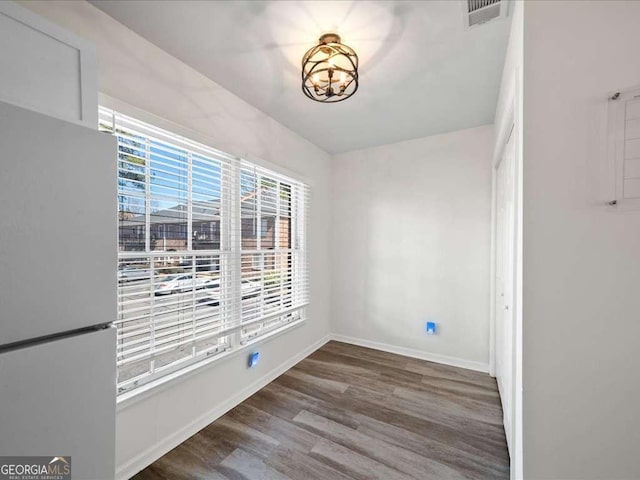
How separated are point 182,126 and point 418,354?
3327 millimetres

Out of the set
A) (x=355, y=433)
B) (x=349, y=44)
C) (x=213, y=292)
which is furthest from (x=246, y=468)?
(x=349, y=44)

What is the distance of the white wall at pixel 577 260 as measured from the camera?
0.98m

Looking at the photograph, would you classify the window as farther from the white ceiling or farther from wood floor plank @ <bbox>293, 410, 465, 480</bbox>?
wood floor plank @ <bbox>293, 410, 465, 480</bbox>

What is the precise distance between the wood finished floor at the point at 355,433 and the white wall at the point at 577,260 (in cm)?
82

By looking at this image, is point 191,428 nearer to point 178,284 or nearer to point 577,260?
point 178,284

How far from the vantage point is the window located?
61.9 inches

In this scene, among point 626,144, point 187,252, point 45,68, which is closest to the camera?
point 45,68

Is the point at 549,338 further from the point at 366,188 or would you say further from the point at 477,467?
Result: the point at 366,188

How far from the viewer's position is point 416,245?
3.26 meters

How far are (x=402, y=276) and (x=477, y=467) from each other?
1.94 m

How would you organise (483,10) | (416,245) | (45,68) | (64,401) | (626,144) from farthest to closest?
(416,245)
(483,10)
(626,144)
(45,68)
(64,401)

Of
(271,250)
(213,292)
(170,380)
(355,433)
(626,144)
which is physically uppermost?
(626,144)

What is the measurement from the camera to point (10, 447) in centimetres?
54

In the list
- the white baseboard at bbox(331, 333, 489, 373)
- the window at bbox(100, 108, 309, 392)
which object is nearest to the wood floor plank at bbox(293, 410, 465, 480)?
the window at bbox(100, 108, 309, 392)
